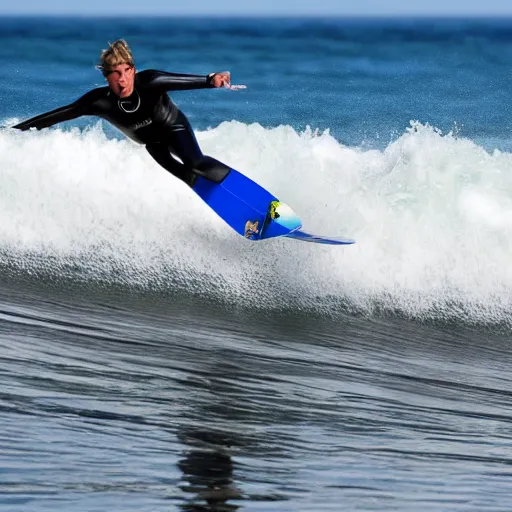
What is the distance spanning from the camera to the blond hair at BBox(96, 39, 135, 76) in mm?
5977

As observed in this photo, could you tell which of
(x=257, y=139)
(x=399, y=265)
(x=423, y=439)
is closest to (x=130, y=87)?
(x=399, y=265)

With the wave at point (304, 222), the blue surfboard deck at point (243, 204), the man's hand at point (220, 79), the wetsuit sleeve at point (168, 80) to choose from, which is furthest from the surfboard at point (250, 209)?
the man's hand at point (220, 79)

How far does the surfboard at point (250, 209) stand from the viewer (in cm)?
673

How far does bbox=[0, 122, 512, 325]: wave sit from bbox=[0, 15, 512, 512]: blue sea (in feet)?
0.06

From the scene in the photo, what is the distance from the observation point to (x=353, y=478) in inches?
159

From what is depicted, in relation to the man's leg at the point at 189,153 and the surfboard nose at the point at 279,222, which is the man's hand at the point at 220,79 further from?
the surfboard nose at the point at 279,222

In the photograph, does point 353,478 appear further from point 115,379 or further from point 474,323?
point 474,323

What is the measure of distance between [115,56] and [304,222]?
2398mm

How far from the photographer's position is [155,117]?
659 cm

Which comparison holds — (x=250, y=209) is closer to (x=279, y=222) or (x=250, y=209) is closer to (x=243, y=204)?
(x=243, y=204)

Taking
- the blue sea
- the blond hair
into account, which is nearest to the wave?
the blue sea

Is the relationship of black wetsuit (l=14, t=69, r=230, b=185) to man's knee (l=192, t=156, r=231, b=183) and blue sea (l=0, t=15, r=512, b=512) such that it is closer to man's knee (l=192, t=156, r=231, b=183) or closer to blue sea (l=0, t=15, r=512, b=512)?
man's knee (l=192, t=156, r=231, b=183)

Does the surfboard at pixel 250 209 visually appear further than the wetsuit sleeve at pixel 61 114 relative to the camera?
Yes

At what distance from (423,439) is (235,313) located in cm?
249
